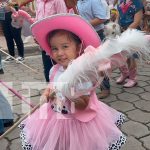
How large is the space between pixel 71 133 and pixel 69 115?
11cm

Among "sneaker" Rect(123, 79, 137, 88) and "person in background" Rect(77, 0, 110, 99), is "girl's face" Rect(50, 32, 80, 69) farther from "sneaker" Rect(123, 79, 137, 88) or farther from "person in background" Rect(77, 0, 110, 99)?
"sneaker" Rect(123, 79, 137, 88)

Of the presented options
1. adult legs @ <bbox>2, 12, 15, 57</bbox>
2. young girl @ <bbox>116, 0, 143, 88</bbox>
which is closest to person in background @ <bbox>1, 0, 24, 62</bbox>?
adult legs @ <bbox>2, 12, 15, 57</bbox>

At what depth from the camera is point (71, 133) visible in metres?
2.11

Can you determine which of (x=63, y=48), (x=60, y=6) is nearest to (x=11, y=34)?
(x=60, y=6)

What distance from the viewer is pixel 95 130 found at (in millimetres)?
2107

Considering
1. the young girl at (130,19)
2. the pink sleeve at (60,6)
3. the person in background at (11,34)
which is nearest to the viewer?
the pink sleeve at (60,6)

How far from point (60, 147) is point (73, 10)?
6.03 ft

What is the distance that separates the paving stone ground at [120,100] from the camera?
3.23 metres

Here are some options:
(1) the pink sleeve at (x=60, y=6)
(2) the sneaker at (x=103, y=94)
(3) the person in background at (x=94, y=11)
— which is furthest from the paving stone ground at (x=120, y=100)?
(1) the pink sleeve at (x=60, y=6)

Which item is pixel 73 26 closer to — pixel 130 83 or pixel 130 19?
pixel 130 19

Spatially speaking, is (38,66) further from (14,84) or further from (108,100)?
(108,100)

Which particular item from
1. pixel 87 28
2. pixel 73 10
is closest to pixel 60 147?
pixel 87 28

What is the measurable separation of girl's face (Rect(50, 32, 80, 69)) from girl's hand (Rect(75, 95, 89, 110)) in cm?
26

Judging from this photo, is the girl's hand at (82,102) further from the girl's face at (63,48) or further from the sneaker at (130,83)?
the sneaker at (130,83)
